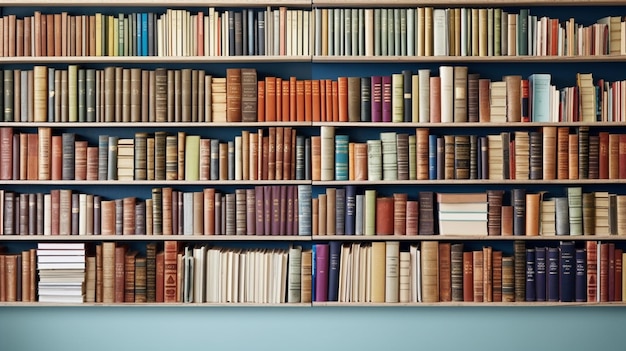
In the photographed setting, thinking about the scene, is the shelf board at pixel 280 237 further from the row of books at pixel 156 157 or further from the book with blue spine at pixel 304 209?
the row of books at pixel 156 157

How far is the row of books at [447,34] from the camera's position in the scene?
385cm

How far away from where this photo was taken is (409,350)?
4023 mm

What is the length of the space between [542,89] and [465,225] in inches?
33.3

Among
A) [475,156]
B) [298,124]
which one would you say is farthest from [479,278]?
[298,124]

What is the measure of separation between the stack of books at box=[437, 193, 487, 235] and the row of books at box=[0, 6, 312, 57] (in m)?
1.14

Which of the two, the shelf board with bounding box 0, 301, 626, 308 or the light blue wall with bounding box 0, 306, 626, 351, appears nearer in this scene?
the shelf board with bounding box 0, 301, 626, 308

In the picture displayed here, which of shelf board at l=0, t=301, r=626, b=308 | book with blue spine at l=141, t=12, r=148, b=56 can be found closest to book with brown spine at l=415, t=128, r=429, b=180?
shelf board at l=0, t=301, r=626, b=308

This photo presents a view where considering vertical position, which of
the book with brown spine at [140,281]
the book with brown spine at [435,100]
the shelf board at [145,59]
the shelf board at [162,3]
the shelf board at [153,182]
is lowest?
the book with brown spine at [140,281]

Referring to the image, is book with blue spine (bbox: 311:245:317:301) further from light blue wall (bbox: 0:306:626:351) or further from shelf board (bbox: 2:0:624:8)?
shelf board (bbox: 2:0:624:8)

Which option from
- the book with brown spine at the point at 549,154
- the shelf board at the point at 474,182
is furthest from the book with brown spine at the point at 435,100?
the book with brown spine at the point at 549,154

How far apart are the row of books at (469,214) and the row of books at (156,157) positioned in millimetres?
283

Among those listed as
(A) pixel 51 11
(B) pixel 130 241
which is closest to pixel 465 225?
(B) pixel 130 241

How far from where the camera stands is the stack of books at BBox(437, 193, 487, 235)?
3891 millimetres

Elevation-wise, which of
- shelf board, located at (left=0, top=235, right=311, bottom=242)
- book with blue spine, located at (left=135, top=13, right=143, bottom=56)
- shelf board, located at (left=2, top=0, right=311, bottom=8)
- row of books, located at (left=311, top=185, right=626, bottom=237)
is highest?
shelf board, located at (left=2, top=0, right=311, bottom=8)
